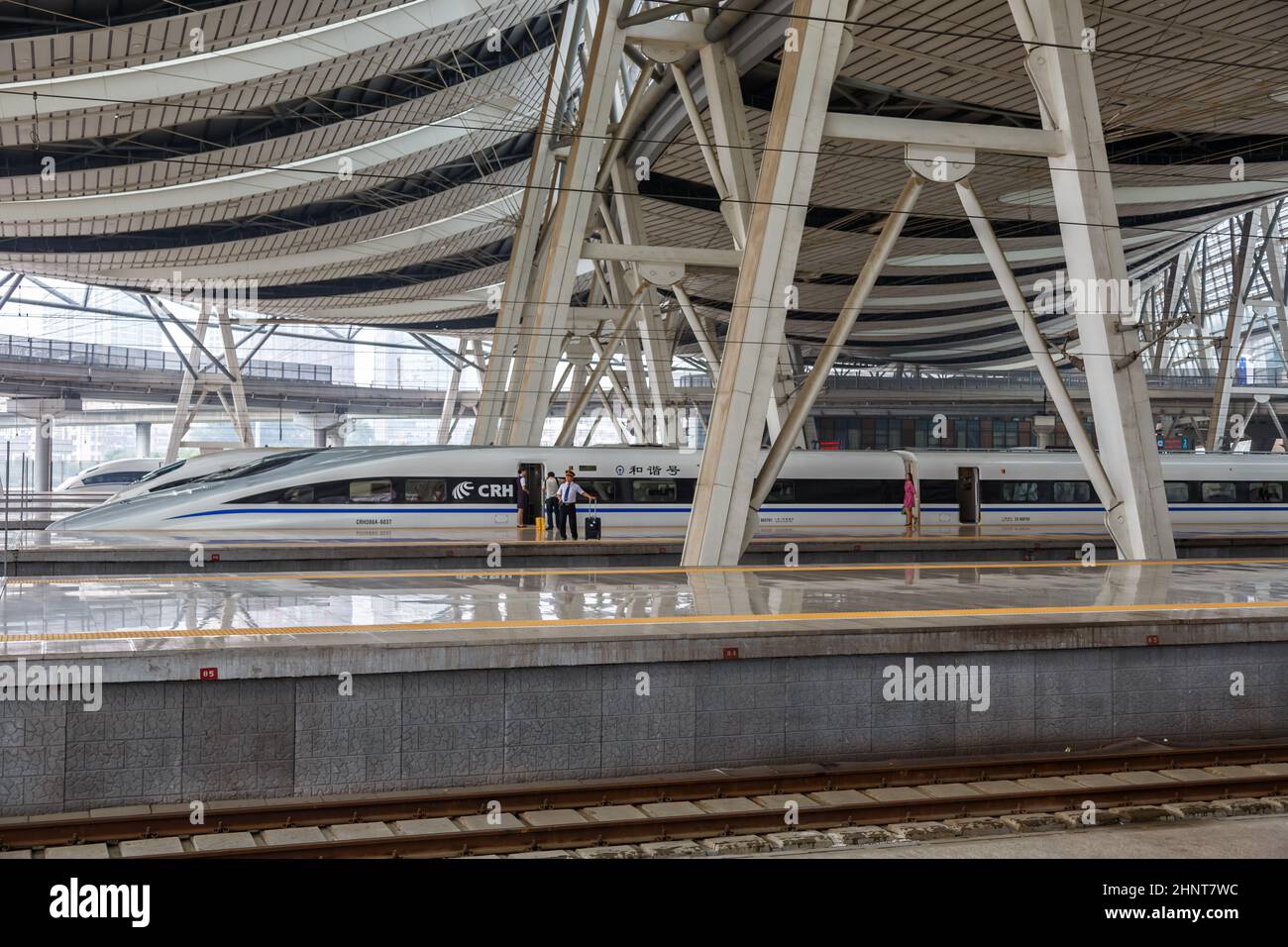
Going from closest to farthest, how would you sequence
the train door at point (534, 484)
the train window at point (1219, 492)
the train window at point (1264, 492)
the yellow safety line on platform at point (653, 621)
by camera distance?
the yellow safety line on platform at point (653, 621) < the train door at point (534, 484) < the train window at point (1219, 492) < the train window at point (1264, 492)

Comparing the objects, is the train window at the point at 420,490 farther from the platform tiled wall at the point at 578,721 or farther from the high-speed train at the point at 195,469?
the platform tiled wall at the point at 578,721

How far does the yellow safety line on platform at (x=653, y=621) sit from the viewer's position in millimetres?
8852

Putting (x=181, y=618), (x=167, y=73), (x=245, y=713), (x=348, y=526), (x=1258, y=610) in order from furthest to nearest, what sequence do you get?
(x=167, y=73) → (x=348, y=526) → (x=1258, y=610) → (x=181, y=618) → (x=245, y=713)

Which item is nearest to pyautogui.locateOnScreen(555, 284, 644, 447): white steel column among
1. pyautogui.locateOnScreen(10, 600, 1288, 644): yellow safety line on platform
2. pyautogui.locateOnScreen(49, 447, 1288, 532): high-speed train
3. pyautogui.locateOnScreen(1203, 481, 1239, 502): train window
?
pyautogui.locateOnScreen(49, 447, 1288, 532): high-speed train

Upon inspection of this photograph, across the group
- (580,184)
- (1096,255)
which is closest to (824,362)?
(1096,255)

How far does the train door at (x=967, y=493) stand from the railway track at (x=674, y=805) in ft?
59.9

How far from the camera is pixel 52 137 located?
3058 centimetres

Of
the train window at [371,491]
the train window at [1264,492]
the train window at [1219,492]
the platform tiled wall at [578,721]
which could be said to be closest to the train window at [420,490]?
the train window at [371,491]

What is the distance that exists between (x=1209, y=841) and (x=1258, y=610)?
4496 millimetres

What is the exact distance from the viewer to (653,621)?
1015 cm

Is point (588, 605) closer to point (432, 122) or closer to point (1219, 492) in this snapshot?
point (1219, 492)

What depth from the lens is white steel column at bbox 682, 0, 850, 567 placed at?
50.6 feet
